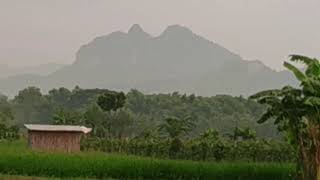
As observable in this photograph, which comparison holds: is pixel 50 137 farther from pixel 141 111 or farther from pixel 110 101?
pixel 141 111

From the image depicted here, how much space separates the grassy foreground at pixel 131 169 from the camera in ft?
62.7

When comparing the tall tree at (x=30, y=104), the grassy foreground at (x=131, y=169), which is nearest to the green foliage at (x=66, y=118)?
the grassy foreground at (x=131, y=169)

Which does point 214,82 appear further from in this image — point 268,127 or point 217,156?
point 217,156

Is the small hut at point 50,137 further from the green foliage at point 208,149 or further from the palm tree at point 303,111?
the palm tree at point 303,111

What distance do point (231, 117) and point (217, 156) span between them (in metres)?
24.8

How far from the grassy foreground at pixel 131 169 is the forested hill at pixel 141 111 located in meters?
18.8

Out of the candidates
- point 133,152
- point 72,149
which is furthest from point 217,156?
point 72,149

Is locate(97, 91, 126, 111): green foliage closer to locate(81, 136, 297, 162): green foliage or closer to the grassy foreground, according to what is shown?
locate(81, 136, 297, 162): green foliage

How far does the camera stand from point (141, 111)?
197 feet

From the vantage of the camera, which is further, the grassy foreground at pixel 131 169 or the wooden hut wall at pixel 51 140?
the wooden hut wall at pixel 51 140

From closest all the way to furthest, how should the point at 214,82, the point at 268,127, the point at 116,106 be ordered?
the point at 116,106 < the point at 268,127 < the point at 214,82

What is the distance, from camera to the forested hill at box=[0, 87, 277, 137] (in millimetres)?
42094

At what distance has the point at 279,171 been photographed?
19.4 meters

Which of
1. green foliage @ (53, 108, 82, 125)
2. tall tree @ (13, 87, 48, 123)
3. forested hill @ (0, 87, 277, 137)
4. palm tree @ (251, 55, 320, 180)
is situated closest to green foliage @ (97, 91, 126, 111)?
forested hill @ (0, 87, 277, 137)
